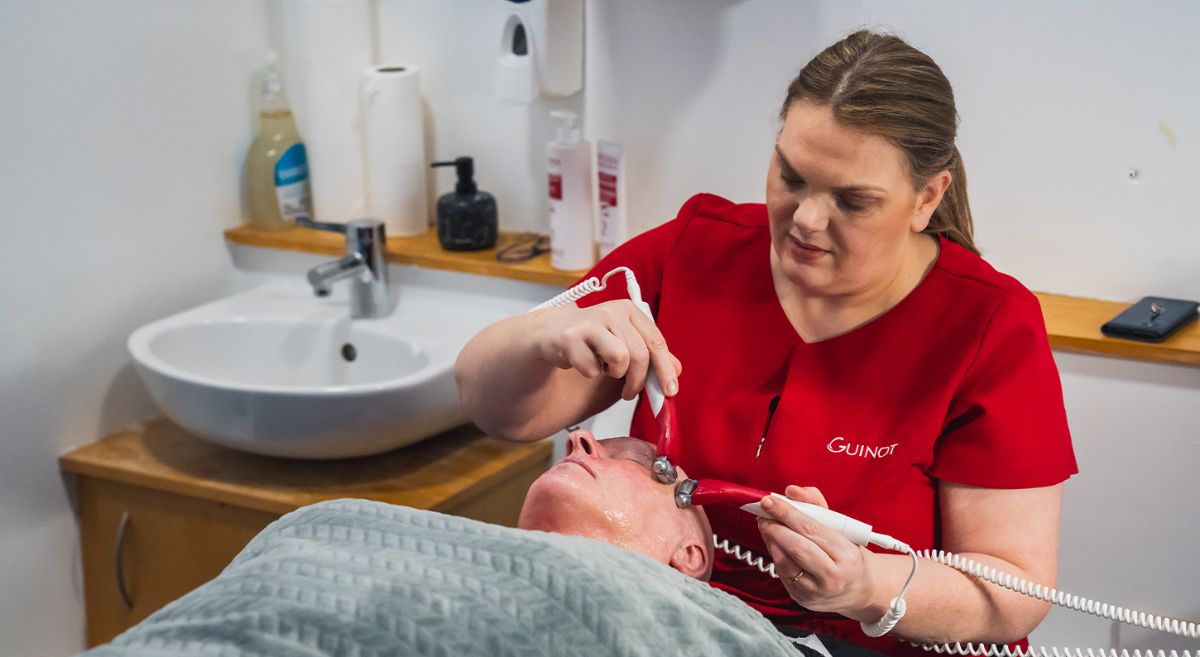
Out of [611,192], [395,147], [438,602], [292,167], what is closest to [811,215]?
[438,602]

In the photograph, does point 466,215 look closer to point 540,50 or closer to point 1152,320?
point 540,50

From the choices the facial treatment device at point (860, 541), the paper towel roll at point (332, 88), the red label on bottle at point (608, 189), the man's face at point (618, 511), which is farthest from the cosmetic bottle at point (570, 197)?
the man's face at point (618, 511)

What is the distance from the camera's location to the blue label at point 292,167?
7.86 ft

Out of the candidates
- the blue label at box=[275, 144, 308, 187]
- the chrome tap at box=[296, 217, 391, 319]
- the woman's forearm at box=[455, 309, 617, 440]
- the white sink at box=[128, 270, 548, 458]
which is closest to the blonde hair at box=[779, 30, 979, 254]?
the woman's forearm at box=[455, 309, 617, 440]

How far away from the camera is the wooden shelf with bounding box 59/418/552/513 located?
196cm

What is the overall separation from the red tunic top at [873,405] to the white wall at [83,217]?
1.14 m

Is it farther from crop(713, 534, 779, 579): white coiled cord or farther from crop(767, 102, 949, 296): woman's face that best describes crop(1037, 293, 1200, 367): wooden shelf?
crop(713, 534, 779, 579): white coiled cord

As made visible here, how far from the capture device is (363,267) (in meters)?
2.23

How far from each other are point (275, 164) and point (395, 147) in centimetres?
28

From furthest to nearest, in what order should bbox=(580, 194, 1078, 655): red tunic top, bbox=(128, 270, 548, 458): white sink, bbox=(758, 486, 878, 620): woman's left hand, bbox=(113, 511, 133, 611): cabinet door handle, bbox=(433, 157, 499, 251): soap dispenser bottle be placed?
1. bbox=(433, 157, 499, 251): soap dispenser bottle
2. bbox=(113, 511, 133, 611): cabinet door handle
3. bbox=(128, 270, 548, 458): white sink
4. bbox=(580, 194, 1078, 655): red tunic top
5. bbox=(758, 486, 878, 620): woman's left hand

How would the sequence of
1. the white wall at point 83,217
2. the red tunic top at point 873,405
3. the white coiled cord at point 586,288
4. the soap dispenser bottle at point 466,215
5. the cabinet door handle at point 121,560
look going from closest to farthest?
the red tunic top at point 873,405, the white coiled cord at point 586,288, the white wall at point 83,217, the cabinet door handle at point 121,560, the soap dispenser bottle at point 466,215

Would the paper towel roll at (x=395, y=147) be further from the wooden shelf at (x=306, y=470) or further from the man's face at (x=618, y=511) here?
the man's face at (x=618, y=511)

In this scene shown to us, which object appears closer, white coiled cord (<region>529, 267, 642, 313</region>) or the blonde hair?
the blonde hair

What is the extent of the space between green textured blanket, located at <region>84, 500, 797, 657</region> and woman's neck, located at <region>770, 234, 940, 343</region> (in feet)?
1.43
